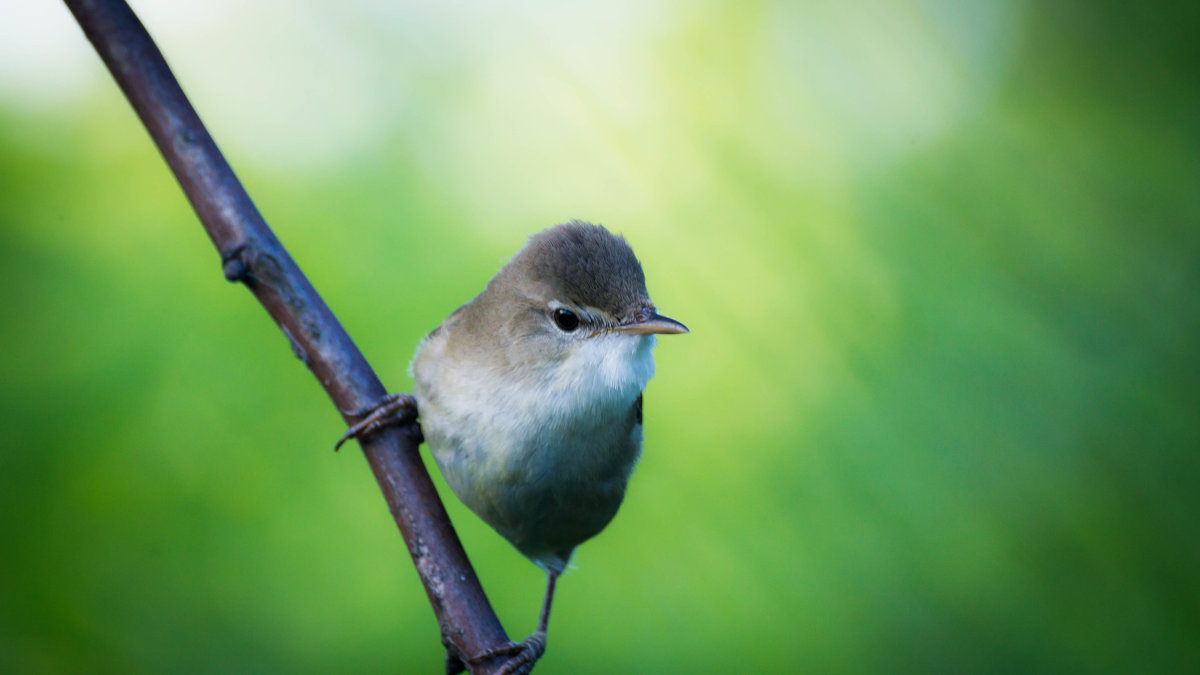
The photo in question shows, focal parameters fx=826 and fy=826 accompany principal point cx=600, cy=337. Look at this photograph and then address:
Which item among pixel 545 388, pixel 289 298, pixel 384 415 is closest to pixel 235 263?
pixel 289 298

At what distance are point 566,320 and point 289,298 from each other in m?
0.41

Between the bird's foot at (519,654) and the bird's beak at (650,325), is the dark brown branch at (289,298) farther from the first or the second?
the bird's beak at (650,325)

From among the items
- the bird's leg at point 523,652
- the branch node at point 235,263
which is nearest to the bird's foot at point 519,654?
the bird's leg at point 523,652

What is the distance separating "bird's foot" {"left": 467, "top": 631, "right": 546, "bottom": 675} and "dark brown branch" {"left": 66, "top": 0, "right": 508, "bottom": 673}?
0.01 m

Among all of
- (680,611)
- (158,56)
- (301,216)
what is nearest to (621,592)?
(680,611)

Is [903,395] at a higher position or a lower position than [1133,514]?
higher

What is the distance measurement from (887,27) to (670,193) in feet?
2.69

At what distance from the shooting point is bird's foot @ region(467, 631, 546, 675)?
1146 millimetres

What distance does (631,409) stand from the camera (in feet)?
4.62

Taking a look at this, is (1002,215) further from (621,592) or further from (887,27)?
(621,592)

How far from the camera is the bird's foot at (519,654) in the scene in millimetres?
1146

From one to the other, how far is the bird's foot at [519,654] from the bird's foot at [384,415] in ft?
1.21

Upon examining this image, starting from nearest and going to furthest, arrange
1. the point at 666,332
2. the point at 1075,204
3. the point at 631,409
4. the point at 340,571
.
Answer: the point at 666,332 < the point at 631,409 < the point at 340,571 < the point at 1075,204

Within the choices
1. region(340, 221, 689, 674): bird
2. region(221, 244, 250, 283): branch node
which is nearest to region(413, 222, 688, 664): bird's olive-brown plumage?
region(340, 221, 689, 674): bird
